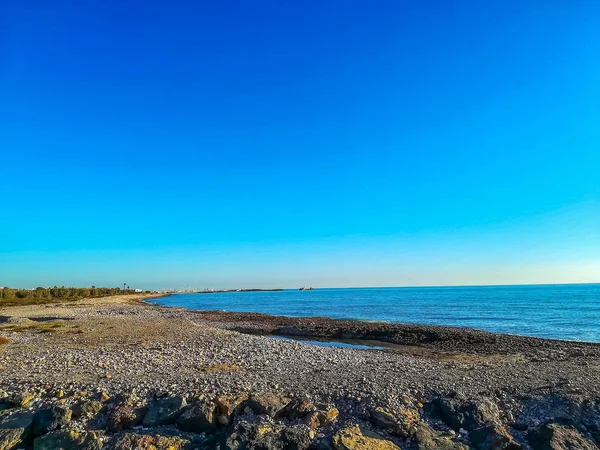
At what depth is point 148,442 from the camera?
866 centimetres

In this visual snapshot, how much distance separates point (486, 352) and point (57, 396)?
2349 cm

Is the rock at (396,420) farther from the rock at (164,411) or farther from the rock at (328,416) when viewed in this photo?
the rock at (164,411)

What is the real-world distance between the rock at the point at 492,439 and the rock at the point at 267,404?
14.9 feet

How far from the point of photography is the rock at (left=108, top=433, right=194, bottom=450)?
8555mm

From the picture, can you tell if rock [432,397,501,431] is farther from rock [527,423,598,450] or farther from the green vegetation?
the green vegetation

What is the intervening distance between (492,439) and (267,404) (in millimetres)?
5228

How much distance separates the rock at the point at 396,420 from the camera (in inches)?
370

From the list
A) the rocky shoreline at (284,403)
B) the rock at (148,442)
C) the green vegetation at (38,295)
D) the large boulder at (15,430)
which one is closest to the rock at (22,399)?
the rocky shoreline at (284,403)

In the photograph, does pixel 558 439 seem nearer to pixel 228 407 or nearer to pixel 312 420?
pixel 312 420

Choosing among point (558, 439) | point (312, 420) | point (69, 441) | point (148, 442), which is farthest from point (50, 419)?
point (558, 439)

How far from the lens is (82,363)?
1602 cm

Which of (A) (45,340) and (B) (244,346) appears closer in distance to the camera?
(B) (244,346)

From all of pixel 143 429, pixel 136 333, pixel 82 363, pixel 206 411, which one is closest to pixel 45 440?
pixel 143 429

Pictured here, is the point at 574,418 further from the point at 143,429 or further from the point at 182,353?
the point at 182,353
